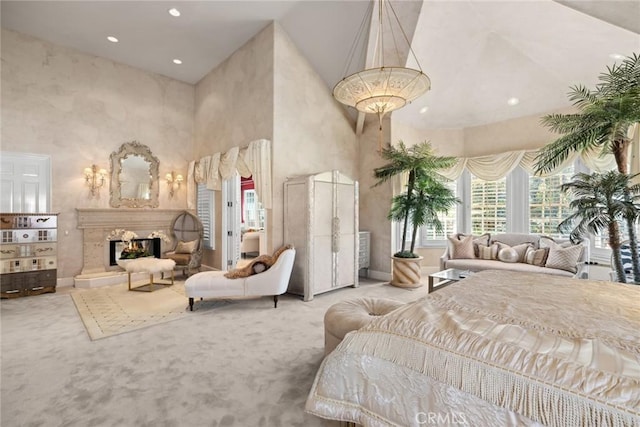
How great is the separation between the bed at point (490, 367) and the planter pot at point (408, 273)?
3419 millimetres

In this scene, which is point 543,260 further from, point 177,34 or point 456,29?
point 177,34

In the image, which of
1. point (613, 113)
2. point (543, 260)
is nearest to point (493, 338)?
point (613, 113)

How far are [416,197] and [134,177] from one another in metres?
5.83

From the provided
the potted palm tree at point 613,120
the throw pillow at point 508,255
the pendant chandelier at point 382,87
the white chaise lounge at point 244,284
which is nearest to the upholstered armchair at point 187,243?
the white chaise lounge at point 244,284

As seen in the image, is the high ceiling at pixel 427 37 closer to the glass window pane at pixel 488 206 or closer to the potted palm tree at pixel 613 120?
the potted palm tree at pixel 613 120

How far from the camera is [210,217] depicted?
647cm

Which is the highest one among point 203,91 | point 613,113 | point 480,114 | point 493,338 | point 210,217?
point 203,91

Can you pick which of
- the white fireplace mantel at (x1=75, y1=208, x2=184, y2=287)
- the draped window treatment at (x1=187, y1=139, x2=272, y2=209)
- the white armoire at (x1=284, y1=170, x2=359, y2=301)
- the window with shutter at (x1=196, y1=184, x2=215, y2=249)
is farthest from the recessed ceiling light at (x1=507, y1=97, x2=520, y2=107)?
the white fireplace mantel at (x1=75, y1=208, x2=184, y2=287)

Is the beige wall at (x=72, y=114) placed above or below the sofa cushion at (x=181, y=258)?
above

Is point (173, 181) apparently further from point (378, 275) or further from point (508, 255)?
point (508, 255)

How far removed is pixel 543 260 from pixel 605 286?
2.77 meters

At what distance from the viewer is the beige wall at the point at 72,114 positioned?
16.8 ft

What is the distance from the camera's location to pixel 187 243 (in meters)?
6.13

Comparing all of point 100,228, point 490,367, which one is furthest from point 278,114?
point 490,367
